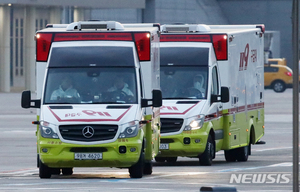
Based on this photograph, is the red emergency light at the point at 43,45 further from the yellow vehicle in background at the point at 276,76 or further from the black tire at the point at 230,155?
the yellow vehicle in background at the point at 276,76

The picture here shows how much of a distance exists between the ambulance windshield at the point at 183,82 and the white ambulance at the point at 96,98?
173 centimetres

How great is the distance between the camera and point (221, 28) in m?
18.2

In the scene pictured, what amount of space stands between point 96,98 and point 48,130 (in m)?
0.99

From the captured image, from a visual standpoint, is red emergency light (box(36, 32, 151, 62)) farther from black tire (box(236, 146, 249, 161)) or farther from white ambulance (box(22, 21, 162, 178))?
black tire (box(236, 146, 249, 161))

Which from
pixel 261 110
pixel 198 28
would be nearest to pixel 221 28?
pixel 198 28

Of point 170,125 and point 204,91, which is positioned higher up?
point 204,91

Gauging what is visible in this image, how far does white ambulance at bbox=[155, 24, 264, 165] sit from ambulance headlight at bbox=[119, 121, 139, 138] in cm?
267

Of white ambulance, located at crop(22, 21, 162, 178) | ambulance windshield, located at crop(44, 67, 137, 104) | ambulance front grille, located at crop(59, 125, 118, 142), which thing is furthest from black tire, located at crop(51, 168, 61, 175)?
ambulance windshield, located at crop(44, 67, 137, 104)

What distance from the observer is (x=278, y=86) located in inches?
2266

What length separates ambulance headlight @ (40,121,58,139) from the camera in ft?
43.3

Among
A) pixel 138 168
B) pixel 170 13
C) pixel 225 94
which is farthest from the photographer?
pixel 170 13

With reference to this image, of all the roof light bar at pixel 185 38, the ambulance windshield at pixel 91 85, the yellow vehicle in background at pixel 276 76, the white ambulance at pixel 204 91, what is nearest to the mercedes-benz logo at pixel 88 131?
the ambulance windshield at pixel 91 85

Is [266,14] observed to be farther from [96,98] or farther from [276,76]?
[96,98]

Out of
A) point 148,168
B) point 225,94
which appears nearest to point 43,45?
point 148,168
